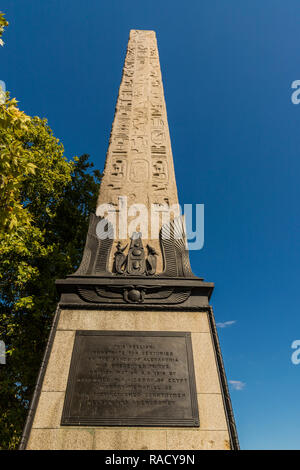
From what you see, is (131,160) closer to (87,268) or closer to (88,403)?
(87,268)

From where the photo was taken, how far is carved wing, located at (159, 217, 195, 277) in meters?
5.00

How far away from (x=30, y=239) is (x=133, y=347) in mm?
7084

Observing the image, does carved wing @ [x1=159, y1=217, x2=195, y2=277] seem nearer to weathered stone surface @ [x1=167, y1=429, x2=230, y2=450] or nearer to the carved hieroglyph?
the carved hieroglyph

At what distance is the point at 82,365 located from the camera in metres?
3.80

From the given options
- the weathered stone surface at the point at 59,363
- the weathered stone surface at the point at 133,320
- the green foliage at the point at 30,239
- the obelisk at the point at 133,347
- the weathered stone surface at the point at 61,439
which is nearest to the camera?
the weathered stone surface at the point at 61,439

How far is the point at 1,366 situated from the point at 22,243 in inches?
145

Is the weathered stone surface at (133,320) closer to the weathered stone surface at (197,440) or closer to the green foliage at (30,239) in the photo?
the weathered stone surface at (197,440)

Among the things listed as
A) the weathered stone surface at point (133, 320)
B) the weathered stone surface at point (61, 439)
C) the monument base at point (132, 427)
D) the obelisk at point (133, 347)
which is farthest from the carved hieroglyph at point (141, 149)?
the weathered stone surface at point (61, 439)

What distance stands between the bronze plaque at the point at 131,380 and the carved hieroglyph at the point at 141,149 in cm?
152

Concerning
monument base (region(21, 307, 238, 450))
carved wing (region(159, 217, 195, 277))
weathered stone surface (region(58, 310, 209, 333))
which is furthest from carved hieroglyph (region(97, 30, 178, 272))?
monument base (region(21, 307, 238, 450))

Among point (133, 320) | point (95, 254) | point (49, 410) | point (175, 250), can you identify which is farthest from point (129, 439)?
point (175, 250)

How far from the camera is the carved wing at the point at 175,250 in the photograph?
16.4 ft

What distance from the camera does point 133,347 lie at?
13.0ft

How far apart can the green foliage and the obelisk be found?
1989mm
